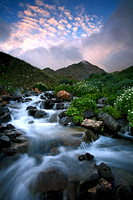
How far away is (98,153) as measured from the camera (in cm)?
448

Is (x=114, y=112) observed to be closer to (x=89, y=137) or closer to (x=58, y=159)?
(x=89, y=137)

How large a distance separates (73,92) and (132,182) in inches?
513

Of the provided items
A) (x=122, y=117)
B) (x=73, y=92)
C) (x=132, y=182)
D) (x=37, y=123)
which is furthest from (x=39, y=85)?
(x=132, y=182)

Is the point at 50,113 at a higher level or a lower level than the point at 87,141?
higher

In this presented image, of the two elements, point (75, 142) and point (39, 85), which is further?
point (39, 85)

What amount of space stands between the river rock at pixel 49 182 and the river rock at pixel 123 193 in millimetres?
1280

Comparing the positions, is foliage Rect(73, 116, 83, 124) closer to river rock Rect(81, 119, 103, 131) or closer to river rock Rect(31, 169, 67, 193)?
river rock Rect(81, 119, 103, 131)

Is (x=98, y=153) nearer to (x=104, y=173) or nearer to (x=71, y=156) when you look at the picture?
(x=71, y=156)

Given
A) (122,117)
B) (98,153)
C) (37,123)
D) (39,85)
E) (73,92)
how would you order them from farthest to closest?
(39,85), (73,92), (37,123), (122,117), (98,153)

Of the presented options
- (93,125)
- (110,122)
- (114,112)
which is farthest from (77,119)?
(114,112)

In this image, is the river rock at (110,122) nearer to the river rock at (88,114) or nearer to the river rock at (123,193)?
the river rock at (88,114)

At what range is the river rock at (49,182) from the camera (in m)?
2.63

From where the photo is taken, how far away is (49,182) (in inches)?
107

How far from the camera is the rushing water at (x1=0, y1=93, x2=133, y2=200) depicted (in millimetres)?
2939
